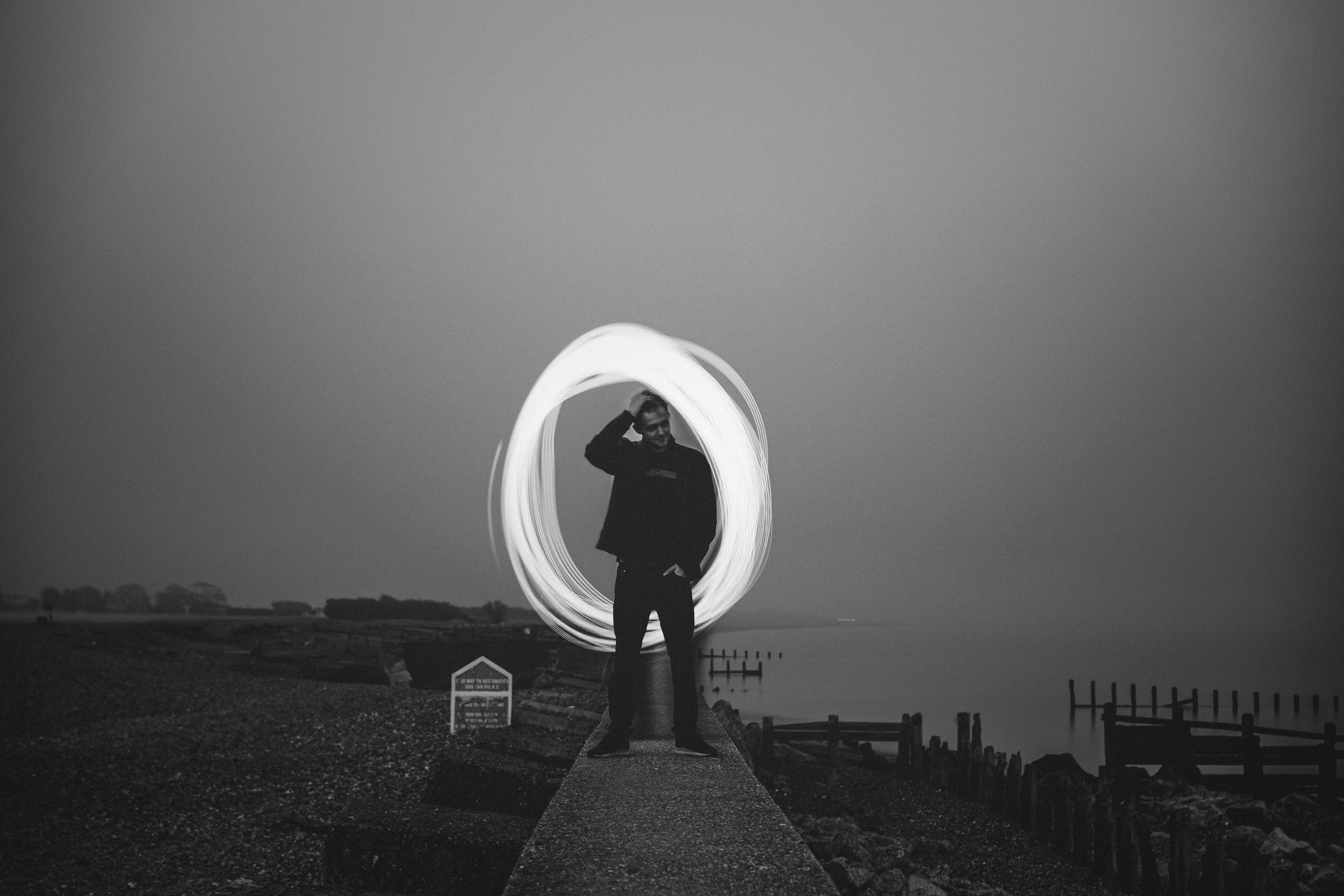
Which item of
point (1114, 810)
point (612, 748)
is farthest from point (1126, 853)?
point (612, 748)

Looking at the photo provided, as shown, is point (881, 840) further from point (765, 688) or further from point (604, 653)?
point (765, 688)

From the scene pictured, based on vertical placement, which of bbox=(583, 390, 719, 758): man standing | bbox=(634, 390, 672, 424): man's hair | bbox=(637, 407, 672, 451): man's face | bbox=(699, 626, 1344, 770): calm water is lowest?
bbox=(699, 626, 1344, 770): calm water

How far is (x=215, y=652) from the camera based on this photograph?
33.4 metres

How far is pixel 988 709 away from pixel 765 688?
20.9 metres

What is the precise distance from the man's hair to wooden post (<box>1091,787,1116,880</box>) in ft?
28.9

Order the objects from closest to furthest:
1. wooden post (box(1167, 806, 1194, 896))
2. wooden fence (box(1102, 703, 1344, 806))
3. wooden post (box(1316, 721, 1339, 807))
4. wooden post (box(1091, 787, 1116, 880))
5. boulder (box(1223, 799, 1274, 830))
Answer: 1. wooden post (box(1167, 806, 1194, 896))
2. wooden post (box(1091, 787, 1116, 880))
3. boulder (box(1223, 799, 1274, 830))
4. wooden post (box(1316, 721, 1339, 807))
5. wooden fence (box(1102, 703, 1344, 806))

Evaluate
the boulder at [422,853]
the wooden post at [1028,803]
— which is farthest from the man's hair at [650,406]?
the wooden post at [1028,803]

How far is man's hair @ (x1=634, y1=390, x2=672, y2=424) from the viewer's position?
258 inches

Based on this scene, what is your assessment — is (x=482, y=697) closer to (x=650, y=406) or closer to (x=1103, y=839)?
(x=650, y=406)

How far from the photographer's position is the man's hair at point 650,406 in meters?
6.56

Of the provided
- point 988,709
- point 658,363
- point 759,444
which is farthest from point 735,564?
point 988,709

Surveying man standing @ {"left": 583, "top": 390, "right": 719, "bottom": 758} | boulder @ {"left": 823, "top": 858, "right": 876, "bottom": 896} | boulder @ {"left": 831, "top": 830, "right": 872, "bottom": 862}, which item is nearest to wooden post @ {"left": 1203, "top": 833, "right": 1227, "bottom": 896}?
boulder @ {"left": 831, "top": 830, "right": 872, "bottom": 862}

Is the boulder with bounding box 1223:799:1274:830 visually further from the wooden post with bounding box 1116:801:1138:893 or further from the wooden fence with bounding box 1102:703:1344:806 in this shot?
the wooden post with bounding box 1116:801:1138:893

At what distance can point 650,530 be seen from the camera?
6.54m
